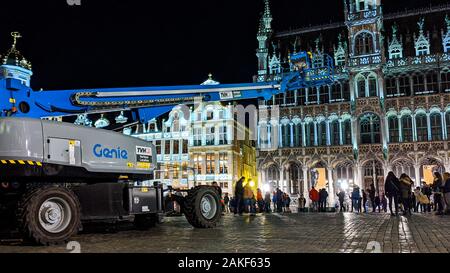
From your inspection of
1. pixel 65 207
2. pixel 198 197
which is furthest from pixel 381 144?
pixel 65 207

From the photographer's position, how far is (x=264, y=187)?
47.6 metres

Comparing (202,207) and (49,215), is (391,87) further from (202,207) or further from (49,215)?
(49,215)

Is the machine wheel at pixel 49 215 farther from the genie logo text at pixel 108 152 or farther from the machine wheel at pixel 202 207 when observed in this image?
the machine wheel at pixel 202 207

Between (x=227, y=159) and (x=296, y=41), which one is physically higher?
(x=296, y=41)

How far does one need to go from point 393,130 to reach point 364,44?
8.86 meters

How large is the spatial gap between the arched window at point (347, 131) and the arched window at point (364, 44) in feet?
22.7

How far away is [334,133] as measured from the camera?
45844 millimetres

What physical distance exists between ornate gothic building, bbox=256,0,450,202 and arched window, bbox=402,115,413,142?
0.09 metres

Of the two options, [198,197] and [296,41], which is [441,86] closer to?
[296,41]

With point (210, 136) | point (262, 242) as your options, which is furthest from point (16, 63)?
point (262, 242)

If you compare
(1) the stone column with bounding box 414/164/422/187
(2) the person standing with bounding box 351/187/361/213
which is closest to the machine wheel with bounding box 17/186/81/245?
(2) the person standing with bounding box 351/187/361/213

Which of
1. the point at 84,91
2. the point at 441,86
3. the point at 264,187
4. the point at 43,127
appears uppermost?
the point at 441,86
